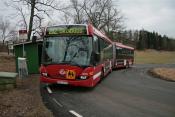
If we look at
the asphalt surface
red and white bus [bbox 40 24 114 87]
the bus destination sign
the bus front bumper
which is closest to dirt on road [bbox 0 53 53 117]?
the asphalt surface

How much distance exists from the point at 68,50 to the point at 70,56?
0.31 m

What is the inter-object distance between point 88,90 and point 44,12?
2670 centimetres

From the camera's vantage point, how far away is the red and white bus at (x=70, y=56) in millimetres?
13922

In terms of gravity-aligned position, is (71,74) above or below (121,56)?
below

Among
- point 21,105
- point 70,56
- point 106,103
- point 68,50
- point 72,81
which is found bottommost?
point 106,103

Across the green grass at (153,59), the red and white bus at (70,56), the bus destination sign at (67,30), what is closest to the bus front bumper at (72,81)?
the red and white bus at (70,56)

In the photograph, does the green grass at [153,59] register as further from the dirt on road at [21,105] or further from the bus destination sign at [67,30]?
the dirt on road at [21,105]

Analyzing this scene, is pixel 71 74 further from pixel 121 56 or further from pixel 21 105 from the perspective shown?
pixel 121 56

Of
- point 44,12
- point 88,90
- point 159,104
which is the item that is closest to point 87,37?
point 88,90

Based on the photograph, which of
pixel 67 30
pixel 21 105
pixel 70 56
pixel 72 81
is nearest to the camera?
pixel 21 105

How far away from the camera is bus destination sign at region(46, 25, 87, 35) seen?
47.6ft

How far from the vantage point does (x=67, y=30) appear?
1466cm

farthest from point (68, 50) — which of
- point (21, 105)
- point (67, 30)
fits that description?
point (21, 105)

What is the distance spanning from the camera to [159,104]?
37.6 ft
